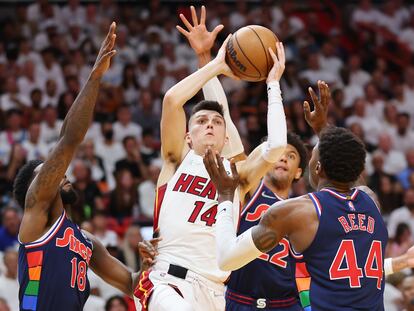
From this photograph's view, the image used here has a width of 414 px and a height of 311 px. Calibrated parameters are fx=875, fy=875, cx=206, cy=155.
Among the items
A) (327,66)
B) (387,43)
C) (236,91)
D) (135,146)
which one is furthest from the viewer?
(387,43)

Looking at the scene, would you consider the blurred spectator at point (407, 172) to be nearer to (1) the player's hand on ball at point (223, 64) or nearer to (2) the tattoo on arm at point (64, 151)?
(1) the player's hand on ball at point (223, 64)

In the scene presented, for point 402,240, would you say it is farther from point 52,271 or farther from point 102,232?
point 52,271

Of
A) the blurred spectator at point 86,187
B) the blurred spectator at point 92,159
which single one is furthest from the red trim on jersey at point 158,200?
the blurred spectator at point 92,159

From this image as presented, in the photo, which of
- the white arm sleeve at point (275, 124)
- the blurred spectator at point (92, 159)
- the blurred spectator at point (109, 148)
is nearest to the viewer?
the white arm sleeve at point (275, 124)

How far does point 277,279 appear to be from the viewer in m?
6.75

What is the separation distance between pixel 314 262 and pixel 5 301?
4.90 m

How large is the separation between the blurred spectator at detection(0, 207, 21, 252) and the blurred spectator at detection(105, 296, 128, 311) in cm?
255

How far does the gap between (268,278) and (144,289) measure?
3.30 feet

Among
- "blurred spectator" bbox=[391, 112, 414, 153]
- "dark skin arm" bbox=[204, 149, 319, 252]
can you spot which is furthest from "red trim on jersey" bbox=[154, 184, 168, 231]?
"blurred spectator" bbox=[391, 112, 414, 153]

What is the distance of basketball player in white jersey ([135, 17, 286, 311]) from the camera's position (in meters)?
6.23

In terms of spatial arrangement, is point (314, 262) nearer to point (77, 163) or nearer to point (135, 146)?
point (77, 163)

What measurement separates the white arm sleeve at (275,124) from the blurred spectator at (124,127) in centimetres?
794

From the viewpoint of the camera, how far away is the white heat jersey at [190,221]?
21.0ft

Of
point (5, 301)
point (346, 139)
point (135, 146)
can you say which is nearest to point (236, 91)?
point (135, 146)
